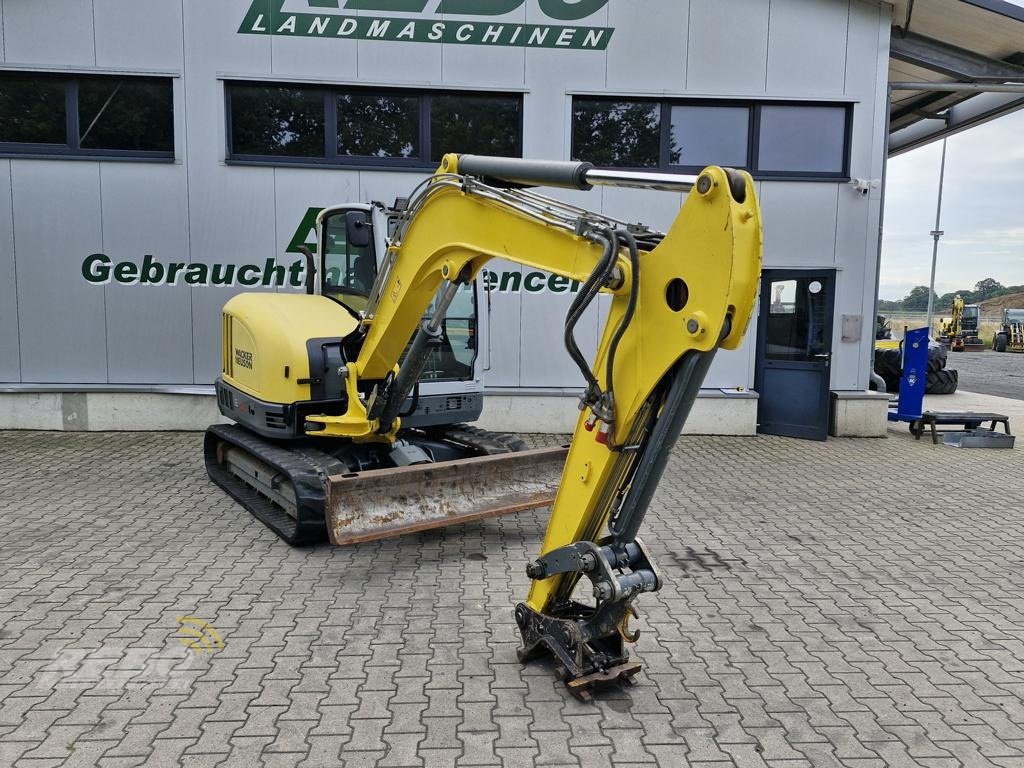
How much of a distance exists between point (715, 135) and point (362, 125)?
487 cm

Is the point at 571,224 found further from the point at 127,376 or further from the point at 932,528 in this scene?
the point at 127,376

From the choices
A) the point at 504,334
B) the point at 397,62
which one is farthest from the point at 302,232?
the point at 504,334

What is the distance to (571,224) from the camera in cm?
357

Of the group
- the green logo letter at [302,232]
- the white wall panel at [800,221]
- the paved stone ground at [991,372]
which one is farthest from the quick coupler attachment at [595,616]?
the paved stone ground at [991,372]

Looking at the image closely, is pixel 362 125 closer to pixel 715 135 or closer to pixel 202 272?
pixel 202 272

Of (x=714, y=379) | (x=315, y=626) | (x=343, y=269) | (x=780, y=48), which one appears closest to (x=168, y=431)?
(x=343, y=269)

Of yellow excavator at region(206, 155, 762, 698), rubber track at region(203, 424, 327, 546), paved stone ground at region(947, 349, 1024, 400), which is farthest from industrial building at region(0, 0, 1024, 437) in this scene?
paved stone ground at region(947, 349, 1024, 400)

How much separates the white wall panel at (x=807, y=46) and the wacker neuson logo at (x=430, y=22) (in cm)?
231

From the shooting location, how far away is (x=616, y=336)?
3334mm

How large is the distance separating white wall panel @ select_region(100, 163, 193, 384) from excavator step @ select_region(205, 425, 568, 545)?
3.80 meters

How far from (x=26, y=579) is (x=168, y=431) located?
5091 mm

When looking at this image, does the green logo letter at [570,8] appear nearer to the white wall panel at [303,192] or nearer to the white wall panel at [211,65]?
the white wall panel at [303,192]

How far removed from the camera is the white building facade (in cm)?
944

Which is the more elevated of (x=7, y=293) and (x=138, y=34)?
(x=138, y=34)
